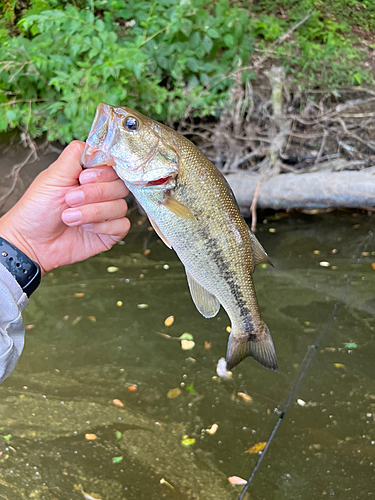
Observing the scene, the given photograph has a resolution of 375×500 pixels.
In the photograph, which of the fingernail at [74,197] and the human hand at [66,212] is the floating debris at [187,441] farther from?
the fingernail at [74,197]

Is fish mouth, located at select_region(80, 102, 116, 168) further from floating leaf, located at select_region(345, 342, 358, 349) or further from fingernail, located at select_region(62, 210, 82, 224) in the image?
floating leaf, located at select_region(345, 342, 358, 349)

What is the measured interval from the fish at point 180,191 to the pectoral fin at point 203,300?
5 centimetres

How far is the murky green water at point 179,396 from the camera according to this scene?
2215 mm

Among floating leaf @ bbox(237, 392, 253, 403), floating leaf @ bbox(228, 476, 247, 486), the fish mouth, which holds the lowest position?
floating leaf @ bbox(237, 392, 253, 403)

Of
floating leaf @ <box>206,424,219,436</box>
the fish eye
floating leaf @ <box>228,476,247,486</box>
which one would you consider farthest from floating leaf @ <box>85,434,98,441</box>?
the fish eye

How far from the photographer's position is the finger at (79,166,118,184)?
63.8 inches

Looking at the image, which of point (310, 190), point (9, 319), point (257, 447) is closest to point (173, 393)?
point (257, 447)

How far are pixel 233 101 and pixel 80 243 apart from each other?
10.4 feet

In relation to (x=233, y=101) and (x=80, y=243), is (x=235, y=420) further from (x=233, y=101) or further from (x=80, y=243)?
(x=233, y=101)

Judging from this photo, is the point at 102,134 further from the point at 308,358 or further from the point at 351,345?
the point at 351,345

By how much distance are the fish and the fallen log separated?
297cm

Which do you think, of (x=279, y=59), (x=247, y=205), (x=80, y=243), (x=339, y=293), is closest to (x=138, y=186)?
(x=80, y=243)

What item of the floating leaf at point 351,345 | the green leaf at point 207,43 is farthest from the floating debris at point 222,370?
the green leaf at point 207,43

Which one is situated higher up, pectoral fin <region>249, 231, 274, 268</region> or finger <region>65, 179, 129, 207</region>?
finger <region>65, 179, 129, 207</region>
